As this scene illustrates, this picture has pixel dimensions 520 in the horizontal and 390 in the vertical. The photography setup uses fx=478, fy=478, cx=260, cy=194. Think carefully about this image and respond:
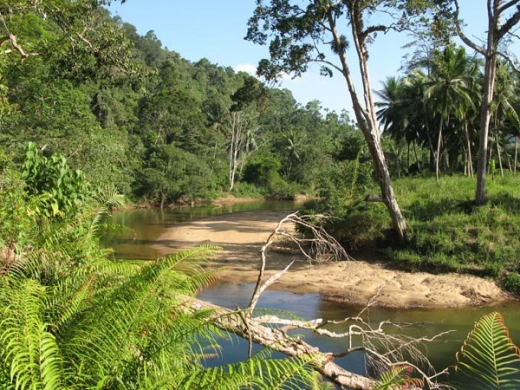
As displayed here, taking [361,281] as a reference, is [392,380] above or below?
above

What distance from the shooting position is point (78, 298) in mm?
3369

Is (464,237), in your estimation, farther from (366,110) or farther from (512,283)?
(366,110)

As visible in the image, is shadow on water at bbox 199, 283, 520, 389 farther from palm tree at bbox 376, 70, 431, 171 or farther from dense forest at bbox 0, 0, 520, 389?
palm tree at bbox 376, 70, 431, 171

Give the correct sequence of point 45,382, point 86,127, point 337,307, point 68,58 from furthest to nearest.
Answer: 1. point 86,127
2. point 337,307
3. point 68,58
4. point 45,382

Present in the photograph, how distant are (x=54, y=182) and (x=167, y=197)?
1403 inches

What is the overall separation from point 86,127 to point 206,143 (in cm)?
2463

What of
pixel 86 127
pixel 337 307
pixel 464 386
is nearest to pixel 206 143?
pixel 86 127

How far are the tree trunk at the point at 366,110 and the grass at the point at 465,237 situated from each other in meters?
0.77

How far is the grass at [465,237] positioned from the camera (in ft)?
43.5

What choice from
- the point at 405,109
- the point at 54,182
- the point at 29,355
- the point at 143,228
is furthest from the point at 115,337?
the point at 405,109

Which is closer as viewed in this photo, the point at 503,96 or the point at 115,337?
the point at 115,337

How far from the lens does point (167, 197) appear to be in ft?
135

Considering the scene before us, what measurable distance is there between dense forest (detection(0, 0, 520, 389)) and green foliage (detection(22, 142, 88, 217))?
1.0 inches

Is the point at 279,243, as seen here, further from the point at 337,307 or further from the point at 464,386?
the point at 464,386
